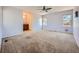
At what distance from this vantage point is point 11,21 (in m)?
1.82

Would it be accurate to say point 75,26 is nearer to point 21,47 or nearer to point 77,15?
point 77,15

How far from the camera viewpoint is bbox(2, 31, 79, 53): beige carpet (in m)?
1.75

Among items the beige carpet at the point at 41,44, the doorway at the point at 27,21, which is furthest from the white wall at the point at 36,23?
the beige carpet at the point at 41,44

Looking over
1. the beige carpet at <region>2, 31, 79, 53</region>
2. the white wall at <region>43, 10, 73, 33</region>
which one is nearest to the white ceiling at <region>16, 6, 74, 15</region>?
the white wall at <region>43, 10, 73, 33</region>

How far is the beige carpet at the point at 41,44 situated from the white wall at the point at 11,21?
103 millimetres

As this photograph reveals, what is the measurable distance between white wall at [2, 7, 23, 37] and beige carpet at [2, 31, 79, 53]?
0.34 ft

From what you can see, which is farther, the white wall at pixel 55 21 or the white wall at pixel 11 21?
the white wall at pixel 55 21

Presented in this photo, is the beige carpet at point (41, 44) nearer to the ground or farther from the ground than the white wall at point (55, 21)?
nearer to the ground

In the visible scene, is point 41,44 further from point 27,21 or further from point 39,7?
point 39,7

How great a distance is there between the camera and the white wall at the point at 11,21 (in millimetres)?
1766

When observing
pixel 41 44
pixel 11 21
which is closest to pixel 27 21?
pixel 11 21

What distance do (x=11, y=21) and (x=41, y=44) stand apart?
658 millimetres

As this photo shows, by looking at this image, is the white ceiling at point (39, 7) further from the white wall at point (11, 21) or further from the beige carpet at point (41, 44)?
the beige carpet at point (41, 44)
